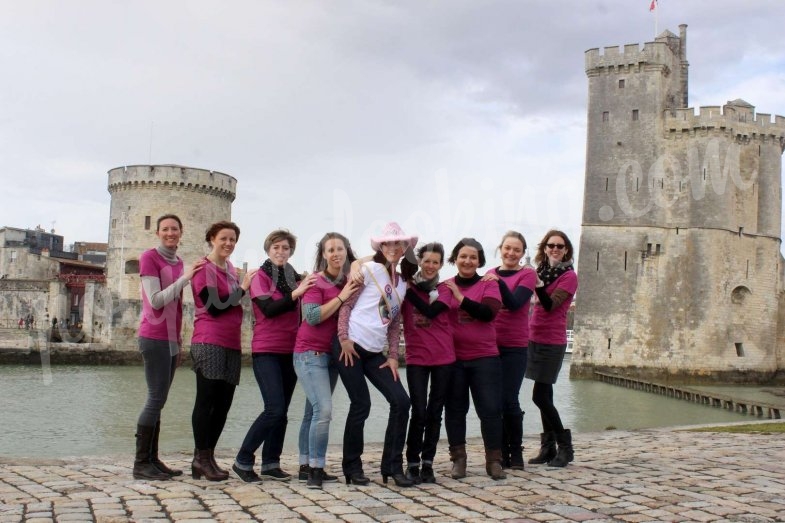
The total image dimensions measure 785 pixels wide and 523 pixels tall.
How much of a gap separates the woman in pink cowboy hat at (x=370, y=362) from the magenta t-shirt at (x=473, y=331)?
0.63m

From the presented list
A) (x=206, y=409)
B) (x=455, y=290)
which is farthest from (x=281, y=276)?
(x=455, y=290)

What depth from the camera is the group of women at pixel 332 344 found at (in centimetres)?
633

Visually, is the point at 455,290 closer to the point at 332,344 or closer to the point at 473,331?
the point at 473,331

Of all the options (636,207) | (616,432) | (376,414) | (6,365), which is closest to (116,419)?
(376,414)

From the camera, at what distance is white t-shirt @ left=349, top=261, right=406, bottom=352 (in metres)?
6.30

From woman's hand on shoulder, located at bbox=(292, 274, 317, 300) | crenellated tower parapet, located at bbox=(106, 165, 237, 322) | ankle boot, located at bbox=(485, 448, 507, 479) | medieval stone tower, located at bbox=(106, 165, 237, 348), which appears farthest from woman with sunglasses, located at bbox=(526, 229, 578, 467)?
crenellated tower parapet, located at bbox=(106, 165, 237, 322)

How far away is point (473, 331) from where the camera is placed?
22.2ft

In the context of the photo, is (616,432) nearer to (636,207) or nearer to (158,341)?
(158,341)

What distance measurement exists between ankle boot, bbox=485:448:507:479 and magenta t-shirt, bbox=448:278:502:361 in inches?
29.0

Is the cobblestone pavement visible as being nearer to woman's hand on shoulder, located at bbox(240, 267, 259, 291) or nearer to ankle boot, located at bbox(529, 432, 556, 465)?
ankle boot, located at bbox(529, 432, 556, 465)

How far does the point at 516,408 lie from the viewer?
7.21 metres

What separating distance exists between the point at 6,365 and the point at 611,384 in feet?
84.0

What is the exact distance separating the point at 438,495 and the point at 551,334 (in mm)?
2047

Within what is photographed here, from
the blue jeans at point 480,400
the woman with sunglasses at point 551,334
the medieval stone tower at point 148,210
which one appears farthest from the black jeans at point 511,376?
the medieval stone tower at point 148,210
